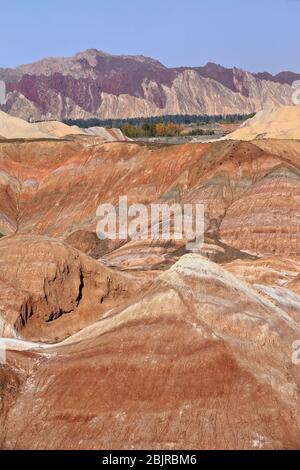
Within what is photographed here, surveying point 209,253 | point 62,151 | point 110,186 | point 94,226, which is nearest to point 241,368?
point 209,253

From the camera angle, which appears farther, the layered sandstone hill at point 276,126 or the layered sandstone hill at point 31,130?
the layered sandstone hill at point 31,130

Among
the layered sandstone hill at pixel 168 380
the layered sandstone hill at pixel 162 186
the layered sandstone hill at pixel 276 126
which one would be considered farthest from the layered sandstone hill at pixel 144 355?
the layered sandstone hill at pixel 276 126

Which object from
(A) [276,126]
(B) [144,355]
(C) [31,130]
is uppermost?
(A) [276,126]

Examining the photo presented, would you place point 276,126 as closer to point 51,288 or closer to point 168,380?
point 51,288

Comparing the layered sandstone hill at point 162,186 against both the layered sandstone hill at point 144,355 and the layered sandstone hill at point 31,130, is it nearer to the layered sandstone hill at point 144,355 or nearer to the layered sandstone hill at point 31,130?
the layered sandstone hill at point 144,355

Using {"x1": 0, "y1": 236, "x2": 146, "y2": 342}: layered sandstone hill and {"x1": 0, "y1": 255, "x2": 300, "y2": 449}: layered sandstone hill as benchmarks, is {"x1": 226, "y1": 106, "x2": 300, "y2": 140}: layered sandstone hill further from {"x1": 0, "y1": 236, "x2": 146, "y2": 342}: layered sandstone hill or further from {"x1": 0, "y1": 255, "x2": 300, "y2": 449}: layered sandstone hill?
{"x1": 0, "y1": 255, "x2": 300, "y2": 449}: layered sandstone hill

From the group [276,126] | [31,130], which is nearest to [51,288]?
[276,126]

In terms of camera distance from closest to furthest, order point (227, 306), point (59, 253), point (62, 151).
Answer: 1. point (227, 306)
2. point (59, 253)
3. point (62, 151)

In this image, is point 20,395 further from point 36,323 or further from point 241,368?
point 36,323

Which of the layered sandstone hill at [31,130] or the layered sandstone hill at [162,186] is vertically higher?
the layered sandstone hill at [31,130]
